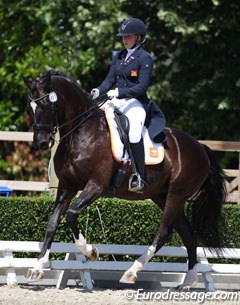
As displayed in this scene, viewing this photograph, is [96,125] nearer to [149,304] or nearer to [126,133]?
[126,133]

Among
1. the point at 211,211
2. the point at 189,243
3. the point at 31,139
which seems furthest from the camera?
the point at 31,139

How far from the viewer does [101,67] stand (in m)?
16.8

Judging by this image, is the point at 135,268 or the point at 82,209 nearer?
the point at 82,209

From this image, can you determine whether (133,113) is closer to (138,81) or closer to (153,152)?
(138,81)

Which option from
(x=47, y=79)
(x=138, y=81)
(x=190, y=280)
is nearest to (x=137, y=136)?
(x=138, y=81)

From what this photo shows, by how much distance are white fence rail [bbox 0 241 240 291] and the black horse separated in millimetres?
242

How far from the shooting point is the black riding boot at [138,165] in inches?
332

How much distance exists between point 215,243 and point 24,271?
217 cm

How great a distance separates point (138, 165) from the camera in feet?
27.8

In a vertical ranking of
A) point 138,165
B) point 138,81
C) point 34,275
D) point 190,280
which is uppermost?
point 138,81

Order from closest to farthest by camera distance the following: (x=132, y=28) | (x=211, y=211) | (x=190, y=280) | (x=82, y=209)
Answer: (x=82, y=209) → (x=132, y=28) → (x=190, y=280) → (x=211, y=211)

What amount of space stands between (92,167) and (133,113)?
2.44ft

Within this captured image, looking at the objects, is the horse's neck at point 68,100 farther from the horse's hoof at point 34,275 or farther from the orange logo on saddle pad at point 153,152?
the horse's hoof at point 34,275

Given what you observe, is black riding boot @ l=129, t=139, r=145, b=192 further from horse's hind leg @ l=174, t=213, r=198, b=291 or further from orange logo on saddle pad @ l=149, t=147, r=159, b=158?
horse's hind leg @ l=174, t=213, r=198, b=291
